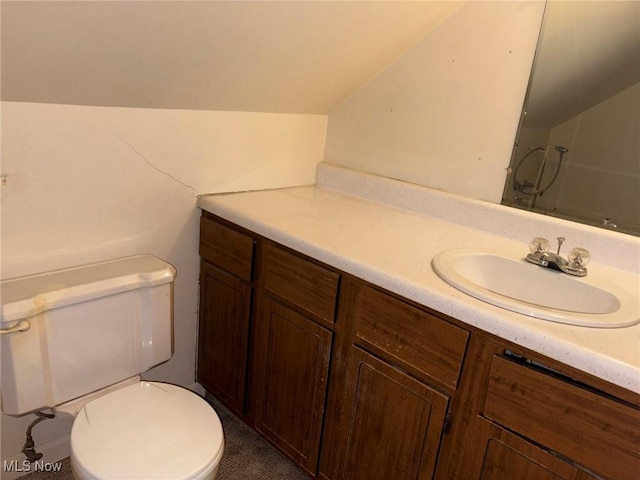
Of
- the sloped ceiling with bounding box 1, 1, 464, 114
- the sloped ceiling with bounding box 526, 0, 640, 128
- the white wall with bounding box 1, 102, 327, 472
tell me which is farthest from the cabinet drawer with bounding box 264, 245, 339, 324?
the sloped ceiling with bounding box 526, 0, 640, 128

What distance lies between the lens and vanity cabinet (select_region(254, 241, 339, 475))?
139 centimetres

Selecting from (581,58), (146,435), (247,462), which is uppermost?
(581,58)

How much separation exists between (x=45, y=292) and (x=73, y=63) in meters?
0.59

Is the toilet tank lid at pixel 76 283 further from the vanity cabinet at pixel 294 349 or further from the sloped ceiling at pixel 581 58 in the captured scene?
the sloped ceiling at pixel 581 58

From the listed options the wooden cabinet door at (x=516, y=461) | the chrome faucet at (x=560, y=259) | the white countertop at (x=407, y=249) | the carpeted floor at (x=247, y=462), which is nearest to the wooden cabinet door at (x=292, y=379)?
the carpeted floor at (x=247, y=462)

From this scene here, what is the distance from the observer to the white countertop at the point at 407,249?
36.2 inches

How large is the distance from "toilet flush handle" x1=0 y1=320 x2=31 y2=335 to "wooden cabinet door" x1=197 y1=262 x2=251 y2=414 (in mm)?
648

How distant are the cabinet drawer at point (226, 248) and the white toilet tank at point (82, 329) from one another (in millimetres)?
242

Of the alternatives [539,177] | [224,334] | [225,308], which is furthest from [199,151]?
[539,177]

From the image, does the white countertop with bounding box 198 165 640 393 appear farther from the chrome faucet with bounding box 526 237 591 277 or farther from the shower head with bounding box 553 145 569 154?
the shower head with bounding box 553 145 569 154

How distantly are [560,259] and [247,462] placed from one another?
1.24 meters

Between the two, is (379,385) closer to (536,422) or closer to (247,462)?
(536,422)

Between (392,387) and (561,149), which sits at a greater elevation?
(561,149)

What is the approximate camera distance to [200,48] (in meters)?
1.31
